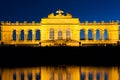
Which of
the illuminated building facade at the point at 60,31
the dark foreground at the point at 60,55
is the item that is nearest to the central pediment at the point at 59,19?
the illuminated building facade at the point at 60,31

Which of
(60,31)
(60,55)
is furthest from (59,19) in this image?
(60,55)

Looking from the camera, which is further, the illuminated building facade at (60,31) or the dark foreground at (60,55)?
the illuminated building facade at (60,31)

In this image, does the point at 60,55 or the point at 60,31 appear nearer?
the point at 60,55

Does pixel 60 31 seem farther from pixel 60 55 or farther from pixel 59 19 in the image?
pixel 60 55

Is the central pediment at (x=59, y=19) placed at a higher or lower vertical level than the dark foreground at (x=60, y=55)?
higher

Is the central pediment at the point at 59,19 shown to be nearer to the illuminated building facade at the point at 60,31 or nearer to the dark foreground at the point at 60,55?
the illuminated building facade at the point at 60,31

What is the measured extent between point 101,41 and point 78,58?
29585 millimetres

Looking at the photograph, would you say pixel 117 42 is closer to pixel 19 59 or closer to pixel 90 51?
pixel 90 51

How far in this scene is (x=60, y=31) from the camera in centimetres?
8838

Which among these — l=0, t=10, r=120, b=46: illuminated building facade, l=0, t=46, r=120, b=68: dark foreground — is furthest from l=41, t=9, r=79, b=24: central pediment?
l=0, t=46, r=120, b=68: dark foreground

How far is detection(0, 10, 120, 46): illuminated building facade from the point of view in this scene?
87.1 meters

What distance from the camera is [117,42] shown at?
87.0 meters

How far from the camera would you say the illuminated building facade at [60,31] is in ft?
286

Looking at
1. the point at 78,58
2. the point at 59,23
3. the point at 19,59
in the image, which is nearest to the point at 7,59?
the point at 19,59
